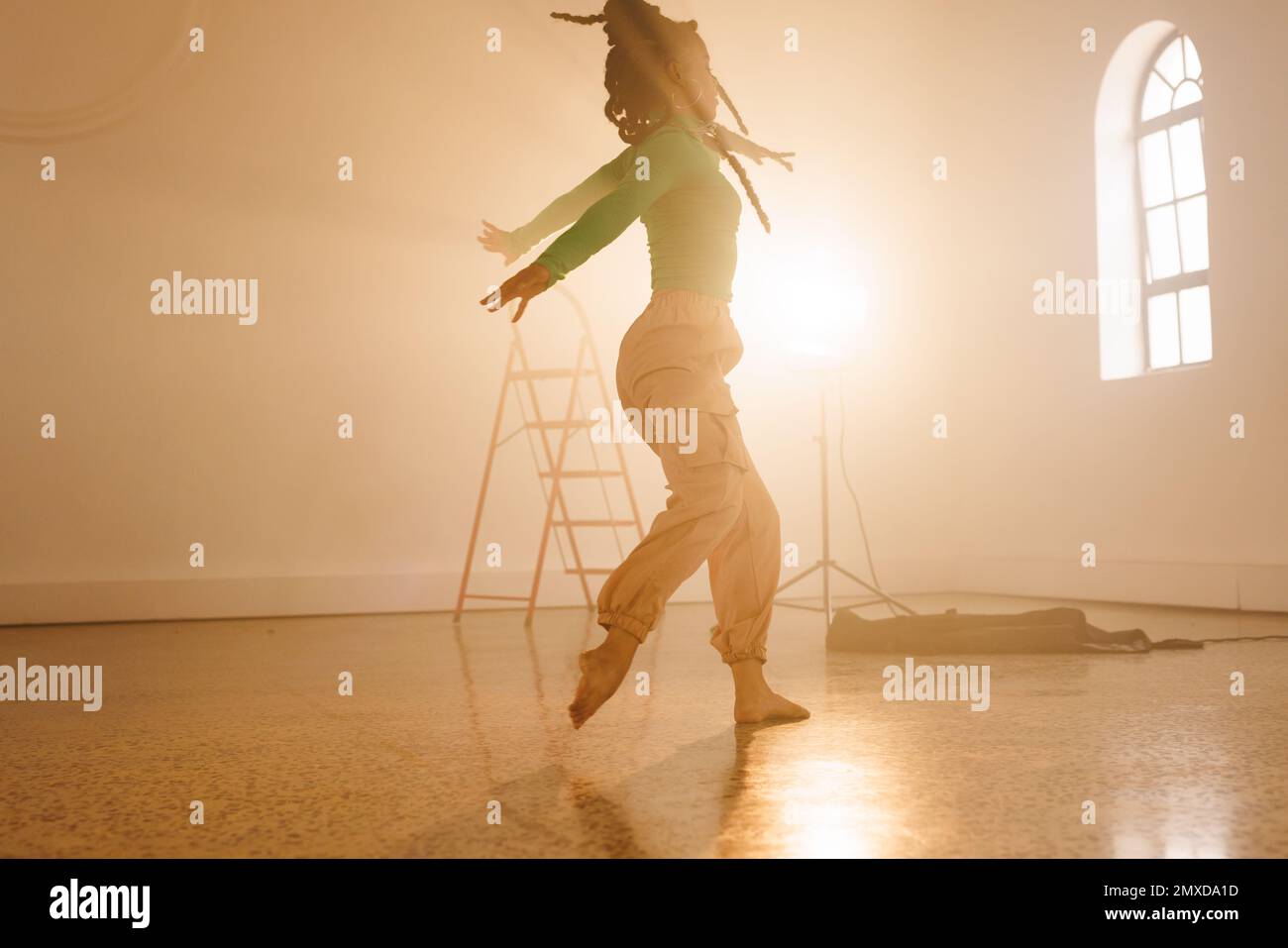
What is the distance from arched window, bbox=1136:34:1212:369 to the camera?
4.85m

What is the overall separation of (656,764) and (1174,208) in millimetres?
4414

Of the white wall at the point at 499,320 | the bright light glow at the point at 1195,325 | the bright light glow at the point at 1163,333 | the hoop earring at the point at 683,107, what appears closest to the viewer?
the hoop earring at the point at 683,107

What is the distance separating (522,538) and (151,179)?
234 cm

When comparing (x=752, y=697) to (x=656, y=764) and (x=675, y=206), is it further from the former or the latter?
(x=675, y=206)

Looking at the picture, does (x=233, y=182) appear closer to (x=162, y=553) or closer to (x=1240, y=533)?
(x=162, y=553)

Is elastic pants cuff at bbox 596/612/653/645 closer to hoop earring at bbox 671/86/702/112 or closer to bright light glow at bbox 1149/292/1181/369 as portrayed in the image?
hoop earring at bbox 671/86/702/112

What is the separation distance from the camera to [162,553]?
191 inches

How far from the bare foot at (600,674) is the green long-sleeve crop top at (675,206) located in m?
0.66

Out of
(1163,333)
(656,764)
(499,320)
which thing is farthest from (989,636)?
(499,320)

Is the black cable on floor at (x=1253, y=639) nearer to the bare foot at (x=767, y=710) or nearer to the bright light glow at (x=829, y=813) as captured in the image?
the bare foot at (x=767, y=710)

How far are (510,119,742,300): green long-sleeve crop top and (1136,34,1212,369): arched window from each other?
3.49m

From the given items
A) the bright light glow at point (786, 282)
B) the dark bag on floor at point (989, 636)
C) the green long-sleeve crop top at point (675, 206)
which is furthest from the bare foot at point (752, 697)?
the bright light glow at point (786, 282)

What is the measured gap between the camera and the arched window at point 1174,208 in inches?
191
